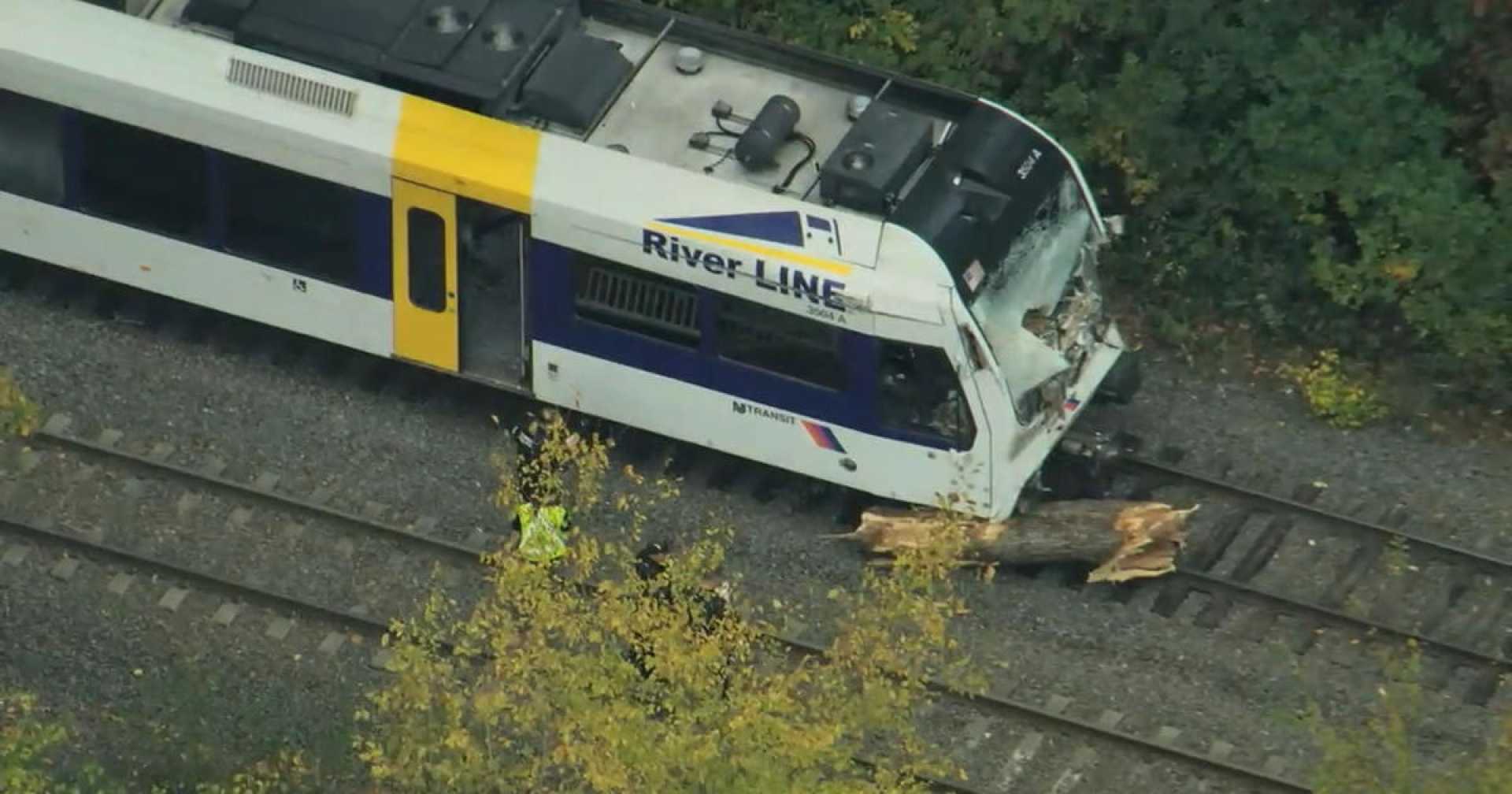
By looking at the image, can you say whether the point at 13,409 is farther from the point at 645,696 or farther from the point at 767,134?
the point at 767,134

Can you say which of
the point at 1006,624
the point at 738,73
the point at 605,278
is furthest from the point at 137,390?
the point at 1006,624

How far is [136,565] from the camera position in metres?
17.8

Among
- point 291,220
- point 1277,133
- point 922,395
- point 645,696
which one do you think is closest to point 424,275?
point 291,220

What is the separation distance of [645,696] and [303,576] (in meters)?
5.67

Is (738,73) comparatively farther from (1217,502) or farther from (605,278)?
(1217,502)

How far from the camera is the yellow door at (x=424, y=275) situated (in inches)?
701

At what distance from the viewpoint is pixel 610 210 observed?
1733 centimetres

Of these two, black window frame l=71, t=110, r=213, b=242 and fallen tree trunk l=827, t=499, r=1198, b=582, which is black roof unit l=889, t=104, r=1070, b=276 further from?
black window frame l=71, t=110, r=213, b=242

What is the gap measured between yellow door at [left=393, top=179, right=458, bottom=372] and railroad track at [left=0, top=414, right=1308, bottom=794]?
49.4 inches

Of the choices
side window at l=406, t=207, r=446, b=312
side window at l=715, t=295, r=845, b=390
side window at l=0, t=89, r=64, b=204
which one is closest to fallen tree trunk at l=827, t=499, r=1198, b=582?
side window at l=715, t=295, r=845, b=390

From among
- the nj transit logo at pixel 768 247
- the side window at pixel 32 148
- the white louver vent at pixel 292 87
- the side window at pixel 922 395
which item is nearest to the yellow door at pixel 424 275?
the white louver vent at pixel 292 87

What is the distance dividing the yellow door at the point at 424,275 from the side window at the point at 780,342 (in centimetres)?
206

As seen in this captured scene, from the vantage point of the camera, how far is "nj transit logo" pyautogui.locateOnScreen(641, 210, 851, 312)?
16984 millimetres

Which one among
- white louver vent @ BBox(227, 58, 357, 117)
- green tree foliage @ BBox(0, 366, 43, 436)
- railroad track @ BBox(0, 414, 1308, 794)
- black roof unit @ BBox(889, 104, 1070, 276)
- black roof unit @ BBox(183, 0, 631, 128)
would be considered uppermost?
black roof unit @ BBox(889, 104, 1070, 276)
